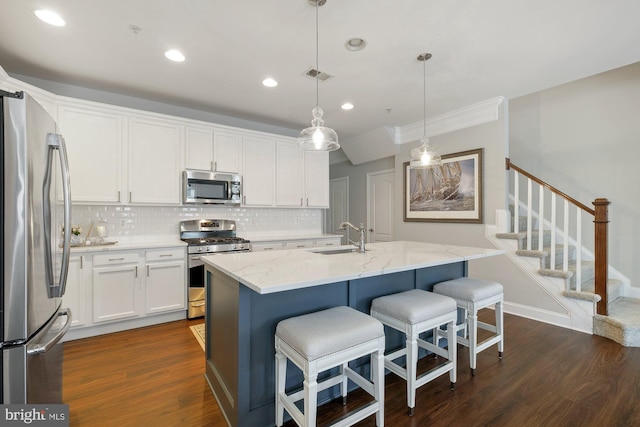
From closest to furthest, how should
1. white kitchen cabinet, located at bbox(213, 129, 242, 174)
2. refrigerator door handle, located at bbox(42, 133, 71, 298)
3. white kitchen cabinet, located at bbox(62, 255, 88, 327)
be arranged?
1. refrigerator door handle, located at bbox(42, 133, 71, 298)
2. white kitchen cabinet, located at bbox(62, 255, 88, 327)
3. white kitchen cabinet, located at bbox(213, 129, 242, 174)

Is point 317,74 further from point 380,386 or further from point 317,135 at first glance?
point 380,386

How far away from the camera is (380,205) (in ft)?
Result: 18.5

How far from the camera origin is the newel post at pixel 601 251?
2.90 meters

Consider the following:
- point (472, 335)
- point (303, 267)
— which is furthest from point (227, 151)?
point (472, 335)

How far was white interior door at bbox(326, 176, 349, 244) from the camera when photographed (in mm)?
6582

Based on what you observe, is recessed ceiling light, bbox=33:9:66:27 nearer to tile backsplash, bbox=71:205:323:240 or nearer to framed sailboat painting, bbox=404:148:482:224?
tile backsplash, bbox=71:205:323:240

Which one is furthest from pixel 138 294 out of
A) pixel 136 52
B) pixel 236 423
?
pixel 136 52

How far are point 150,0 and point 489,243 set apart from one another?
14.0ft

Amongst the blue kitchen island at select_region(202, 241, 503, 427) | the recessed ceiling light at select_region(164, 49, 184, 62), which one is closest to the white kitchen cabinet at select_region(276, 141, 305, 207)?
the recessed ceiling light at select_region(164, 49, 184, 62)

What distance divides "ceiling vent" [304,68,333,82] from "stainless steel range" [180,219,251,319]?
2155 mm

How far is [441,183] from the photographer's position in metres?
4.37

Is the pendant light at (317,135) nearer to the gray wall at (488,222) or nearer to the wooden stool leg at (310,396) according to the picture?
the wooden stool leg at (310,396)

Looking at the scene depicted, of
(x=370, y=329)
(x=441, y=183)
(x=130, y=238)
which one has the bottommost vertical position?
(x=370, y=329)

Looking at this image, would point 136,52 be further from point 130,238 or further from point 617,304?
point 617,304
